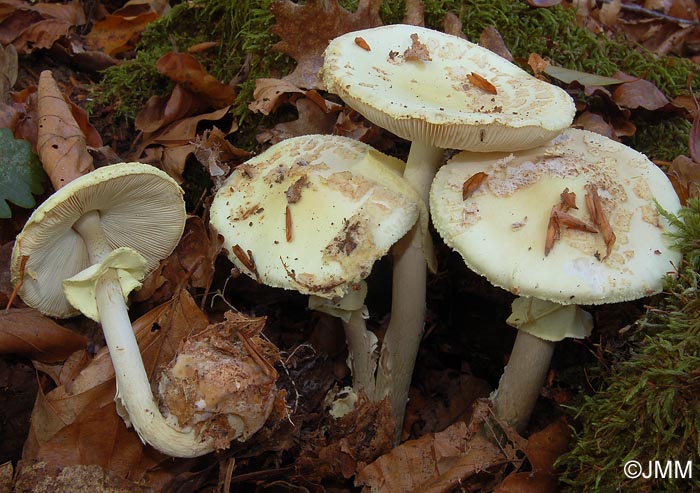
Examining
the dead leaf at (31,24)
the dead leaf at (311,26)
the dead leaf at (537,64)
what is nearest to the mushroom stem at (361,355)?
the dead leaf at (311,26)

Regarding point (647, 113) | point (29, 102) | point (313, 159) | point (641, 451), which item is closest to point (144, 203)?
point (313, 159)

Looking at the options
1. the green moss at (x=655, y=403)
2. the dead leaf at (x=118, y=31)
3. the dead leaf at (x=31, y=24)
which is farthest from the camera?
the dead leaf at (x=118, y=31)

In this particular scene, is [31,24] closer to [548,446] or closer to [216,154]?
[216,154]

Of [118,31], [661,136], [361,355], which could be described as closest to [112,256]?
[361,355]

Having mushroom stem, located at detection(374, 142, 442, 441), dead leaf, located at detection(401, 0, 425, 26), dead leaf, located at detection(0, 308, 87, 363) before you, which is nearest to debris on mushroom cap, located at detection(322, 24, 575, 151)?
mushroom stem, located at detection(374, 142, 442, 441)

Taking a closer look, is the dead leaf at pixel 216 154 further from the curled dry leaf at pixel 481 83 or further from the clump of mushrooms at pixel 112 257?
the curled dry leaf at pixel 481 83

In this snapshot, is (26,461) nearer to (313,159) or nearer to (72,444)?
(72,444)
